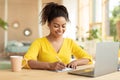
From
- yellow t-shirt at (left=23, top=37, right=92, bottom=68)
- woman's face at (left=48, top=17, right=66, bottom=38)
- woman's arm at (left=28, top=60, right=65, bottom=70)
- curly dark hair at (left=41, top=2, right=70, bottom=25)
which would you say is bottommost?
woman's arm at (left=28, top=60, right=65, bottom=70)

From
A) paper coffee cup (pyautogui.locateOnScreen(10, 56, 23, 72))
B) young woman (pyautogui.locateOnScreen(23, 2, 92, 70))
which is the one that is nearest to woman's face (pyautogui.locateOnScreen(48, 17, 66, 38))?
young woman (pyautogui.locateOnScreen(23, 2, 92, 70))

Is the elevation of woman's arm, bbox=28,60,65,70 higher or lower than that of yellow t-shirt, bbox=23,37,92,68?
lower

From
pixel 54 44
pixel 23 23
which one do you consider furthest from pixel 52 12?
pixel 23 23

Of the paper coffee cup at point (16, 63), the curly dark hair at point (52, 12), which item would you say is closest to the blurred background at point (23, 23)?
the curly dark hair at point (52, 12)

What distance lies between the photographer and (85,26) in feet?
25.5

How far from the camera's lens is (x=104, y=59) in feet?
4.08

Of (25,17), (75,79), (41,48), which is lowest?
(75,79)

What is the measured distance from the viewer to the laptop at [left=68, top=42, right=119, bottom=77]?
1.19 meters

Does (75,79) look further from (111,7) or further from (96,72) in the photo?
(111,7)

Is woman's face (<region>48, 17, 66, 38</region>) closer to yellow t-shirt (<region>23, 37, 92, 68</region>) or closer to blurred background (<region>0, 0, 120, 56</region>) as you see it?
yellow t-shirt (<region>23, 37, 92, 68</region>)

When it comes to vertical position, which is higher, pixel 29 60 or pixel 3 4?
pixel 3 4

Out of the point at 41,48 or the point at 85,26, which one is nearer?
the point at 41,48

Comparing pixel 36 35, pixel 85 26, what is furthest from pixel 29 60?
pixel 36 35

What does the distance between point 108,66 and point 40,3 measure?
7.03 m
